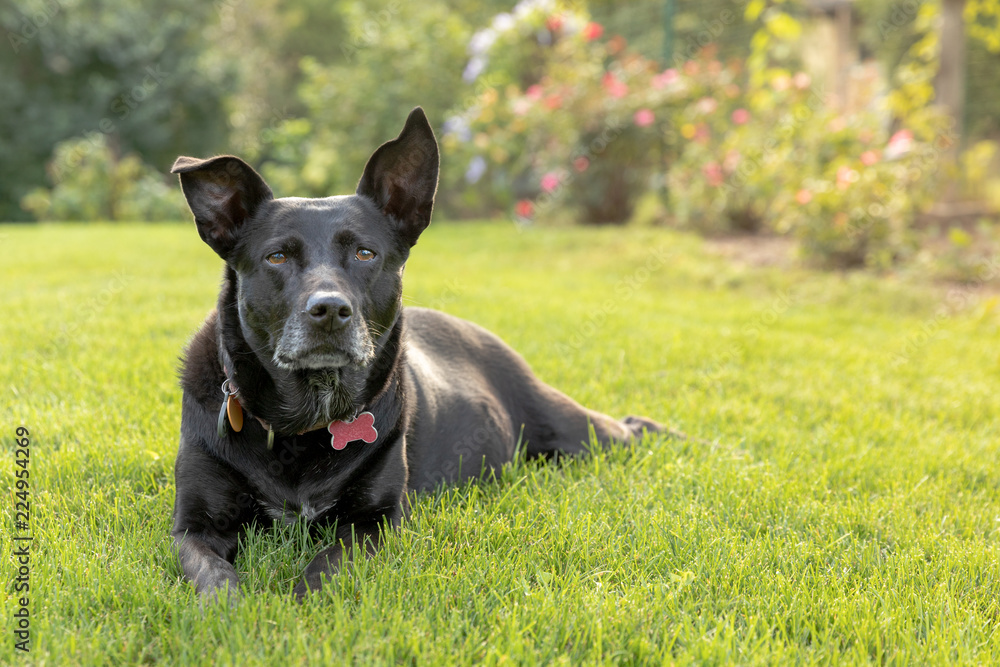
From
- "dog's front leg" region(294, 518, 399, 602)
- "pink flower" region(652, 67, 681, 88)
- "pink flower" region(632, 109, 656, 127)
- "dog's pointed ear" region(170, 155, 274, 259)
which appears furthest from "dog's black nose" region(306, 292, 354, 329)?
"pink flower" region(652, 67, 681, 88)

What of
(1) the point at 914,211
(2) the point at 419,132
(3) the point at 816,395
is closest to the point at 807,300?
(1) the point at 914,211

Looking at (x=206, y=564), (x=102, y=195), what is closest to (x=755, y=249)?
(x=206, y=564)

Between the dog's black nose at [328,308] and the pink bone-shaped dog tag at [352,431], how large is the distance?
0.37 metres

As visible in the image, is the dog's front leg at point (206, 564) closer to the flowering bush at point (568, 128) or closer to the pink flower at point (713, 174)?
the pink flower at point (713, 174)

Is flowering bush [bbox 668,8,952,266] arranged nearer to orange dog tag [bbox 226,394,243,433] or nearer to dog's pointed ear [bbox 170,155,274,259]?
dog's pointed ear [bbox 170,155,274,259]

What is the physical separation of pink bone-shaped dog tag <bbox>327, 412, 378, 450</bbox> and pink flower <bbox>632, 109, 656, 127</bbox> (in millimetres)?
8170

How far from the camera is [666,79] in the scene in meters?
10.1

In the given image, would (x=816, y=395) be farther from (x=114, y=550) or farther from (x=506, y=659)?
(x=114, y=550)

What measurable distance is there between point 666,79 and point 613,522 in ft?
28.7

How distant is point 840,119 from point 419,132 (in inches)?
259

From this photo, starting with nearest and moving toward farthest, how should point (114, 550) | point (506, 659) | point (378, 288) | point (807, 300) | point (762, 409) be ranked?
point (506, 659), point (114, 550), point (378, 288), point (762, 409), point (807, 300)

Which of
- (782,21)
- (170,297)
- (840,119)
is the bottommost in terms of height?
(170,297)

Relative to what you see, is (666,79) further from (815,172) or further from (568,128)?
(815,172)

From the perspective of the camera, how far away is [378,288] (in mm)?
2498
